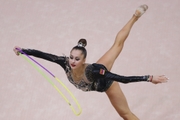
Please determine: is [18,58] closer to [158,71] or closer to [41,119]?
[41,119]

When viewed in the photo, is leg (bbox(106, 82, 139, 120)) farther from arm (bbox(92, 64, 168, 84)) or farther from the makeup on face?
the makeup on face

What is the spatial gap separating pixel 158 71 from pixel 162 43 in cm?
42

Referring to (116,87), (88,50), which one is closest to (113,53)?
(116,87)

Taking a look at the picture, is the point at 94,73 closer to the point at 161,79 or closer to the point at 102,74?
the point at 102,74

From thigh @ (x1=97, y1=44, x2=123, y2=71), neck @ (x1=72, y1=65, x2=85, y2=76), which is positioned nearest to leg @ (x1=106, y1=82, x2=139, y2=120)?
thigh @ (x1=97, y1=44, x2=123, y2=71)

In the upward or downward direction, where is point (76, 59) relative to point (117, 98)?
upward

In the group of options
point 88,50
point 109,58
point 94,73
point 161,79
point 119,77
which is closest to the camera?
point 161,79

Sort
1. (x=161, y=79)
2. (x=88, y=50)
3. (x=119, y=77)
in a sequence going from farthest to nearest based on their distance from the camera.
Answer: (x=88, y=50) → (x=119, y=77) → (x=161, y=79)

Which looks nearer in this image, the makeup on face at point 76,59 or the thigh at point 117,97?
the makeup on face at point 76,59

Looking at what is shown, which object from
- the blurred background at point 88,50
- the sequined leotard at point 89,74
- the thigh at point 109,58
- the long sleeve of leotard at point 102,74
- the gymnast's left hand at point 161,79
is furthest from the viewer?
the blurred background at point 88,50

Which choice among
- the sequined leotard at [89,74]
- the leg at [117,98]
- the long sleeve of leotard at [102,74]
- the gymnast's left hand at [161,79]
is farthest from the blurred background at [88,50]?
the gymnast's left hand at [161,79]

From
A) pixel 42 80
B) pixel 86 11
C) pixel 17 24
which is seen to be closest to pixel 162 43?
pixel 86 11

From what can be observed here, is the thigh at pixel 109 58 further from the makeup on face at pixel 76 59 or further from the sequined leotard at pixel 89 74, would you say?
the makeup on face at pixel 76 59

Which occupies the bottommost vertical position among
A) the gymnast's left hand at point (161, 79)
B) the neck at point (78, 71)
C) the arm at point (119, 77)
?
the gymnast's left hand at point (161, 79)
